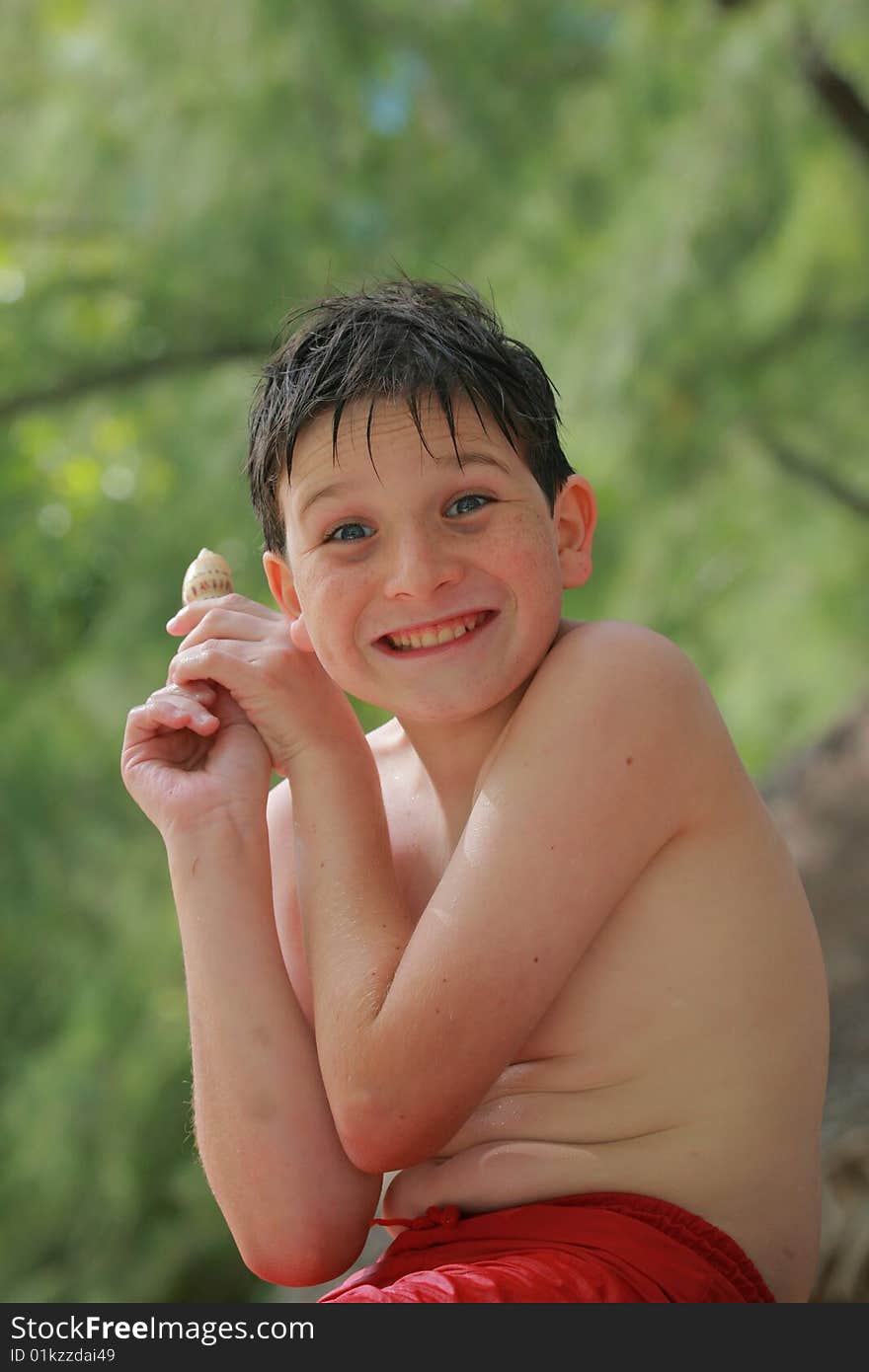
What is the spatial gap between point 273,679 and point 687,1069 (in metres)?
0.52

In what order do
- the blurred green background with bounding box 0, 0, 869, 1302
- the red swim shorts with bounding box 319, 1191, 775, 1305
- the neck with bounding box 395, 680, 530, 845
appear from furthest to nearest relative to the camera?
the blurred green background with bounding box 0, 0, 869, 1302
the neck with bounding box 395, 680, 530, 845
the red swim shorts with bounding box 319, 1191, 775, 1305

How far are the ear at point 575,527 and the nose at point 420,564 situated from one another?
0.17m

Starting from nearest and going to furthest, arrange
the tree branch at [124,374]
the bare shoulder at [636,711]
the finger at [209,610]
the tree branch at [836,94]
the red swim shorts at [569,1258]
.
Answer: the red swim shorts at [569,1258] → the bare shoulder at [636,711] → the finger at [209,610] → the tree branch at [836,94] → the tree branch at [124,374]

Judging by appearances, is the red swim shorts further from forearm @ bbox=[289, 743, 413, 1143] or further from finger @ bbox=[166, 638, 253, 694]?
finger @ bbox=[166, 638, 253, 694]

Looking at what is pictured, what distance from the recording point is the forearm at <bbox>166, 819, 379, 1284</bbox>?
4.06 feet

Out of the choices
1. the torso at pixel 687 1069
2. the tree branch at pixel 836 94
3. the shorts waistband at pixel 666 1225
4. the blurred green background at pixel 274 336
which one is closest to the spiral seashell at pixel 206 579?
the torso at pixel 687 1069

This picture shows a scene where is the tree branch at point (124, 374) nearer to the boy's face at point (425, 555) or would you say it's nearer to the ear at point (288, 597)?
the ear at point (288, 597)

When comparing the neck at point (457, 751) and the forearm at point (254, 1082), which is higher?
the neck at point (457, 751)

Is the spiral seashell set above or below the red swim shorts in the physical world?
above

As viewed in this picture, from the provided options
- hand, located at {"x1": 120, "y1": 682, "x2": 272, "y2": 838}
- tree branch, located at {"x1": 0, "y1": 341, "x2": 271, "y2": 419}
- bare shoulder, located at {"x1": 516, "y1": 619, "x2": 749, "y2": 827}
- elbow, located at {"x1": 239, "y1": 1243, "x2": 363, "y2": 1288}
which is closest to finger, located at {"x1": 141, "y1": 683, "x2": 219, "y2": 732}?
hand, located at {"x1": 120, "y1": 682, "x2": 272, "y2": 838}

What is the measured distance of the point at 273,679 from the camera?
1.38m

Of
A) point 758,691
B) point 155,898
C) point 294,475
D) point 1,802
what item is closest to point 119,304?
→ point 1,802

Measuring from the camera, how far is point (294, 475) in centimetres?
130

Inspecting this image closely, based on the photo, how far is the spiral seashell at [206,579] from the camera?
58.4 inches
